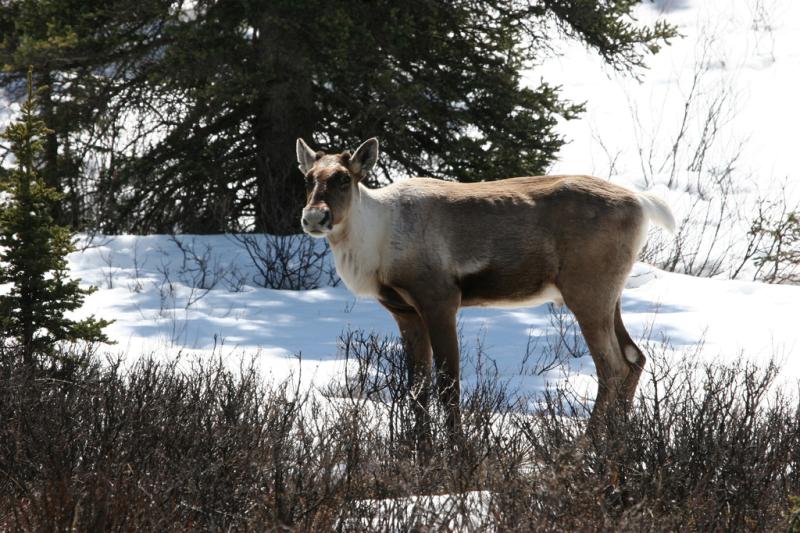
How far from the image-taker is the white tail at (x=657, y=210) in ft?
21.3

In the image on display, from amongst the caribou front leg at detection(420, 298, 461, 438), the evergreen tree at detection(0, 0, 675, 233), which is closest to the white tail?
the caribou front leg at detection(420, 298, 461, 438)

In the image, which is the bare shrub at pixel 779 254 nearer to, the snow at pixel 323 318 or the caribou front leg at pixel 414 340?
the snow at pixel 323 318

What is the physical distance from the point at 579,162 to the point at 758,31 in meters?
7.98

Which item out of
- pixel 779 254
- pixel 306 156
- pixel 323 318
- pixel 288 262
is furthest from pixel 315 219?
pixel 779 254

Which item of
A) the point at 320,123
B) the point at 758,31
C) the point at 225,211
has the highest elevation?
the point at 758,31

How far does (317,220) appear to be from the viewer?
19.0ft

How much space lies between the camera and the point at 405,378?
629 centimetres

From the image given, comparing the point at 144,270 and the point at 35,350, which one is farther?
the point at 144,270

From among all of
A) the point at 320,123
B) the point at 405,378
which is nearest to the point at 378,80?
the point at 320,123

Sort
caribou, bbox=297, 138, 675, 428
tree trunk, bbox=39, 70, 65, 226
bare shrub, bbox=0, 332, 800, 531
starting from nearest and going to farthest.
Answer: bare shrub, bbox=0, 332, 800, 531 < caribou, bbox=297, 138, 675, 428 < tree trunk, bbox=39, 70, 65, 226

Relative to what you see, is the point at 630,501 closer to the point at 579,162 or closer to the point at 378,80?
the point at 378,80

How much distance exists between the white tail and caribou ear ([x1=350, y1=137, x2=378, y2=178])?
5.76 feet

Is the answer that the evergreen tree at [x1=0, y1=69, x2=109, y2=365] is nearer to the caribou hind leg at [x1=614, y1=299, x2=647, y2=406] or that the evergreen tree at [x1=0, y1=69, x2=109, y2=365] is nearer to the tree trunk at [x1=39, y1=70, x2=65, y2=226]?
the caribou hind leg at [x1=614, y1=299, x2=647, y2=406]

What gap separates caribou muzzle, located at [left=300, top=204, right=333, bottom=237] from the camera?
578 centimetres
